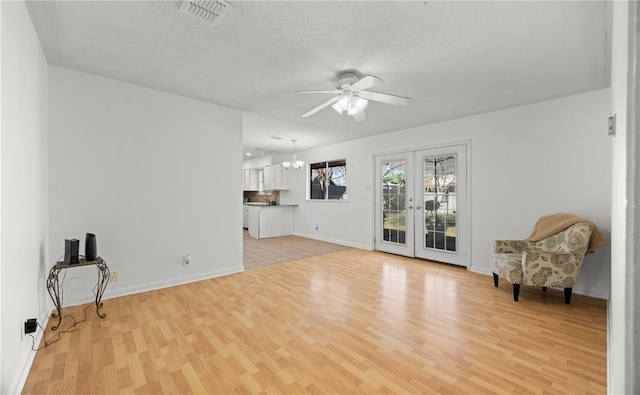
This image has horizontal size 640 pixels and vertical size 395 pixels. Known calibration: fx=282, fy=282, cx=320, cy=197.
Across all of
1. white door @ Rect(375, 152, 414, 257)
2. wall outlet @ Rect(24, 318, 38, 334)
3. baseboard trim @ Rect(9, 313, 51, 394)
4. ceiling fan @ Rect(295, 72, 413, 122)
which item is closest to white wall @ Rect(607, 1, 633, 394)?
ceiling fan @ Rect(295, 72, 413, 122)

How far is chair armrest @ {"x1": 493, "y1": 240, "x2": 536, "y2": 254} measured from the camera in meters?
3.59

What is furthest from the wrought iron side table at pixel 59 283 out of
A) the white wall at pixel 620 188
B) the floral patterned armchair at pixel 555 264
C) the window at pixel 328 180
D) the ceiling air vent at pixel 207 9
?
the window at pixel 328 180

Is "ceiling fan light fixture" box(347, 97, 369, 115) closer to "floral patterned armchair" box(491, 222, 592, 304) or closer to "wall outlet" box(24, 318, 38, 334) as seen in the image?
"floral patterned armchair" box(491, 222, 592, 304)

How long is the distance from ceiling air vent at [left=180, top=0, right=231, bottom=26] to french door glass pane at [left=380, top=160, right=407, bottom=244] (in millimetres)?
4130

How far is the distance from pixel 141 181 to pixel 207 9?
229cm

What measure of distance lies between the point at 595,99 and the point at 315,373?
4316mm

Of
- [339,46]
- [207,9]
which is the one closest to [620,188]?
[339,46]

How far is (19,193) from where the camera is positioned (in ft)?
6.14

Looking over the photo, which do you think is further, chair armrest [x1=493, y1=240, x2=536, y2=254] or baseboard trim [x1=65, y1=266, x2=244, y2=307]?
chair armrest [x1=493, y1=240, x2=536, y2=254]

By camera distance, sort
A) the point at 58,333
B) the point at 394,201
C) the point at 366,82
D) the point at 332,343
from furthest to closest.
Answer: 1. the point at 394,201
2. the point at 366,82
3. the point at 58,333
4. the point at 332,343

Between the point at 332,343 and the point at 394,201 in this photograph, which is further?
the point at 394,201

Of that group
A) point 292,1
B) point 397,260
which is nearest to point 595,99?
point 397,260

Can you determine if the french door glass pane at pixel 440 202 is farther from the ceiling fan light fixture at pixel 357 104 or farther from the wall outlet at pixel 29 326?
the wall outlet at pixel 29 326

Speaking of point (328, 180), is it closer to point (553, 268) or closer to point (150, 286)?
point (150, 286)
